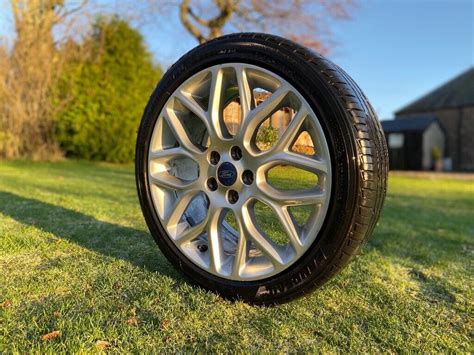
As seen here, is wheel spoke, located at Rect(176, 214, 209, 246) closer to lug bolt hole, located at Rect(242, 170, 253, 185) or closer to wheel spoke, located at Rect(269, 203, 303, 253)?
lug bolt hole, located at Rect(242, 170, 253, 185)

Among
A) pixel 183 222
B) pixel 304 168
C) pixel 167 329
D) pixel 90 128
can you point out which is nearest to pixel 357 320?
pixel 304 168

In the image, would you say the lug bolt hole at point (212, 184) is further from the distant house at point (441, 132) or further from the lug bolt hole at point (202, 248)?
the distant house at point (441, 132)

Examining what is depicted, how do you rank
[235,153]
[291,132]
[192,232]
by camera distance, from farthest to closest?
[192,232]
[235,153]
[291,132]

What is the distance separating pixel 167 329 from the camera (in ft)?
6.27

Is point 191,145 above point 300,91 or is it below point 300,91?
below

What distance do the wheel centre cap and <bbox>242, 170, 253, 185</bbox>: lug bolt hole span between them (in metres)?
0.05

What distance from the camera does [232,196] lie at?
2371 millimetres

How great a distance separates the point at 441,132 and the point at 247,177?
37.7m

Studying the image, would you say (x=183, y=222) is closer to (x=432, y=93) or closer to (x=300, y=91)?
(x=300, y=91)

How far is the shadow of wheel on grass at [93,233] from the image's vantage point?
9.67 feet

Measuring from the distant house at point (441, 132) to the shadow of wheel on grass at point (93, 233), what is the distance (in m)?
29.8

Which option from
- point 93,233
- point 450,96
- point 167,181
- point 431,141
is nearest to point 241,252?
point 167,181

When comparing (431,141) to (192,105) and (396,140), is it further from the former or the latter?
(192,105)

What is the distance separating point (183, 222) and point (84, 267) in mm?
728
